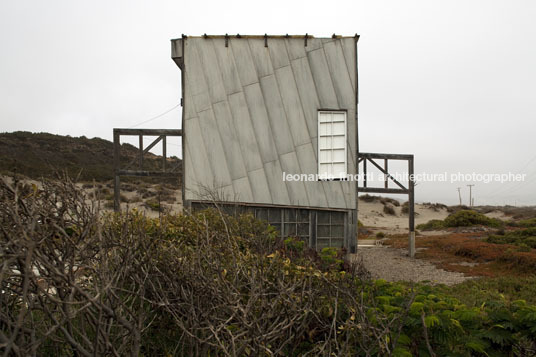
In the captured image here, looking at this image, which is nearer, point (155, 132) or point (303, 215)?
point (303, 215)

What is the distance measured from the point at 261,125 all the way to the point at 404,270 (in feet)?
20.7

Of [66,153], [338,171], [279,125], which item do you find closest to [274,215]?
[338,171]

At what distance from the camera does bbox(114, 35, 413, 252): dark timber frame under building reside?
31.9ft

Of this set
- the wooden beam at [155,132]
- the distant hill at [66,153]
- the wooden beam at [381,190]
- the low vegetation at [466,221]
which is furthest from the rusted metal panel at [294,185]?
the distant hill at [66,153]

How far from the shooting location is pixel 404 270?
10359 millimetres

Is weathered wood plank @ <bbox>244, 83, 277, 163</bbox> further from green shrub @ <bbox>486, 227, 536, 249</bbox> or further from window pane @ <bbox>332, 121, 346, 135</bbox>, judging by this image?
green shrub @ <bbox>486, 227, 536, 249</bbox>

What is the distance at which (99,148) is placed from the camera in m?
44.9

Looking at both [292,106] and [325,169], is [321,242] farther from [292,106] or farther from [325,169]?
[292,106]

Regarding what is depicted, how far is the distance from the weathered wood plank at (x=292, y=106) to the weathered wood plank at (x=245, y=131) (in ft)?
3.75

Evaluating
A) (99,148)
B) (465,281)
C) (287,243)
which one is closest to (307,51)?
(287,243)

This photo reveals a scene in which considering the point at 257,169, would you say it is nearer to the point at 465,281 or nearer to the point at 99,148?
the point at 465,281

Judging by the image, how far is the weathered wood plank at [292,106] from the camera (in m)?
9.77

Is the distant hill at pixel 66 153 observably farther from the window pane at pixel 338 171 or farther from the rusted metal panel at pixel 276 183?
the window pane at pixel 338 171

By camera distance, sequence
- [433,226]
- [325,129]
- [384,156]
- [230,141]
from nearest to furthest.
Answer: [230,141] → [325,129] → [384,156] → [433,226]
